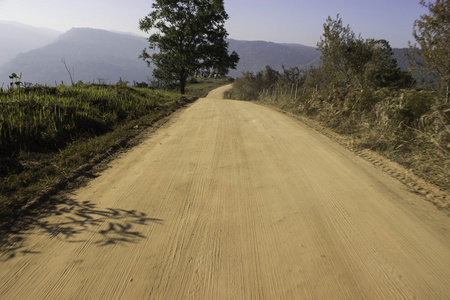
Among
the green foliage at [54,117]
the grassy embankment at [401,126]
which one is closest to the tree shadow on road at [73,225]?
the green foliage at [54,117]

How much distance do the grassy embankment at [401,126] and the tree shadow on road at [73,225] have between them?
13.7ft

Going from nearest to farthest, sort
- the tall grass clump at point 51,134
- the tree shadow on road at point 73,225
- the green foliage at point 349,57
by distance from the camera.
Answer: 1. the tree shadow on road at point 73,225
2. the tall grass clump at point 51,134
3. the green foliage at point 349,57

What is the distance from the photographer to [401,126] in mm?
5754

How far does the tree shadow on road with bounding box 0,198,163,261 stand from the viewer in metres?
2.60

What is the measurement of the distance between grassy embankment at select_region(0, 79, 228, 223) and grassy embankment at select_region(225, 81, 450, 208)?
5763 mm

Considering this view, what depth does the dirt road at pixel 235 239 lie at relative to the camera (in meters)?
2.11

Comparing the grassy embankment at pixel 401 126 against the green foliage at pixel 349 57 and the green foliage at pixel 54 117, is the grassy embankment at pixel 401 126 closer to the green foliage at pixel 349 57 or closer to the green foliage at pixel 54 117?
the green foliage at pixel 349 57

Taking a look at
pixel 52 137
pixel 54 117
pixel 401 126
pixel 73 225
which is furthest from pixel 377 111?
pixel 54 117

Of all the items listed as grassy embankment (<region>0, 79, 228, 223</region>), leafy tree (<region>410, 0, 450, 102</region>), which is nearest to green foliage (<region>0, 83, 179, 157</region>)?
grassy embankment (<region>0, 79, 228, 223</region>)

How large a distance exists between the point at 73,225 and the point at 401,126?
267 inches

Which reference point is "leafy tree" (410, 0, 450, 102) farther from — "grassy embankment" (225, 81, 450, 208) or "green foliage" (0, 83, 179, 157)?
"green foliage" (0, 83, 179, 157)

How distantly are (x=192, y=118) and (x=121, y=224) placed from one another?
21.9 feet

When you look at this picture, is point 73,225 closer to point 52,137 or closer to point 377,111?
point 52,137

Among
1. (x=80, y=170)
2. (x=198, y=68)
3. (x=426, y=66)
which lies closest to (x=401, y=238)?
(x=80, y=170)
